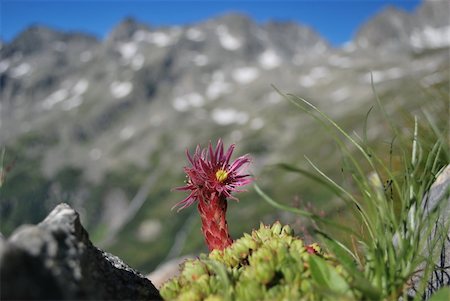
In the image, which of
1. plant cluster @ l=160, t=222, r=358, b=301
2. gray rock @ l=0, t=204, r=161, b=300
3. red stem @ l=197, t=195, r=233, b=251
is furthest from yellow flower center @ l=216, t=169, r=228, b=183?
gray rock @ l=0, t=204, r=161, b=300

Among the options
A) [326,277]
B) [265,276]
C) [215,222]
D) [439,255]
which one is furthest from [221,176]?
[439,255]

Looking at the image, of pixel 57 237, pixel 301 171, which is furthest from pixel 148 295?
pixel 301 171

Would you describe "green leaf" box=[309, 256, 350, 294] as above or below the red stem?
below

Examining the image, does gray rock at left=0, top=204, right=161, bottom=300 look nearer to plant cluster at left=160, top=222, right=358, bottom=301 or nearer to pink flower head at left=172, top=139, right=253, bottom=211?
plant cluster at left=160, top=222, right=358, bottom=301

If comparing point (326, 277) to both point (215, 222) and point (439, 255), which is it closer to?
point (215, 222)

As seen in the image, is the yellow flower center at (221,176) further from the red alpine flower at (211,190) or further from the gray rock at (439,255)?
the gray rock at (439,255)

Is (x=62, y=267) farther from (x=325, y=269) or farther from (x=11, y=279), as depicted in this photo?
(x=325, y=269)
